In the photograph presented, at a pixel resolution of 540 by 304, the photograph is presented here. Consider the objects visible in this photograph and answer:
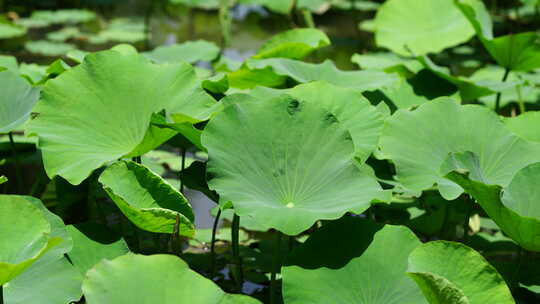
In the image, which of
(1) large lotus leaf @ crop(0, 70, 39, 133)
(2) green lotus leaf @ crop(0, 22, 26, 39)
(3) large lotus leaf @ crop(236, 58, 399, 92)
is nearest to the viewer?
(1) large lotus leaf @ crop(0, 70, 39, 133)

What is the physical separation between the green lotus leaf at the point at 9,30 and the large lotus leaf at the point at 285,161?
2.92m

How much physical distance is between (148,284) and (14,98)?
657 millimetres

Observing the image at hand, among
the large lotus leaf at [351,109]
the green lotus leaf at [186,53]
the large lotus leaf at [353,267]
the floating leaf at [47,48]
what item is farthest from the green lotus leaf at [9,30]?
the large lotus leaf at [353,267]

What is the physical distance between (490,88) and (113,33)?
2806 millimetres

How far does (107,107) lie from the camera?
4.24 ft

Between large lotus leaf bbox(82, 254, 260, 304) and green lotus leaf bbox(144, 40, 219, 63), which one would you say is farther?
green lotus leaf bbox(144, 40, 219, 63)

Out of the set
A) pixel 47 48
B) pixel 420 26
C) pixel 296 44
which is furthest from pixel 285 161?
pixel 47 48

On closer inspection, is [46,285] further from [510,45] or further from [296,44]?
[510,45]

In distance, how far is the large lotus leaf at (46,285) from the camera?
3.23ft

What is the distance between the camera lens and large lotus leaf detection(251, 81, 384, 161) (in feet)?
4.10

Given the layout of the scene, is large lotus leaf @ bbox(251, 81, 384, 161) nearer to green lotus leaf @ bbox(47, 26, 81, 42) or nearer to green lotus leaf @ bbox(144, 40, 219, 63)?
green lotus leaf @ bbox(144, 40, 219, 63)

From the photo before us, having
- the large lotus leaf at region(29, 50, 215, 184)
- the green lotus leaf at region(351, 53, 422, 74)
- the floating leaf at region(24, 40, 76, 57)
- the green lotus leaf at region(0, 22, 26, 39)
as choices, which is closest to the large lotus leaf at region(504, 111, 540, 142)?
the green lotus leaf at region(351, 53, 422, 74)

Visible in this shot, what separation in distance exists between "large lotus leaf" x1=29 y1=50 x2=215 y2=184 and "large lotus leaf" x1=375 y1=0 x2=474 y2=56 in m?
1.00

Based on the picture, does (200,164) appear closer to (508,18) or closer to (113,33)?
(113,33)
